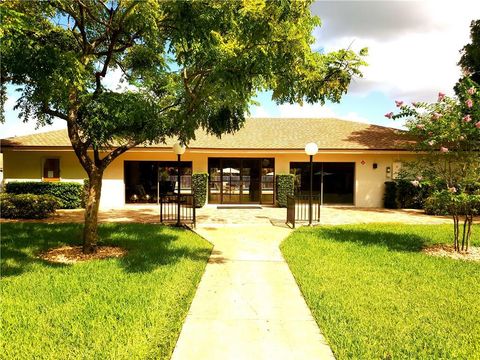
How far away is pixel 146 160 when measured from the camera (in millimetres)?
18875

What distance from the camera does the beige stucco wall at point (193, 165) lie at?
59.7 ft

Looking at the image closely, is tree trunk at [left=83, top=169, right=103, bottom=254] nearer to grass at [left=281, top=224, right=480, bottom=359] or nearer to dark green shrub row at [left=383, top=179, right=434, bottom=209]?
grass at [left=281, top=224, right=480, bottom=359]

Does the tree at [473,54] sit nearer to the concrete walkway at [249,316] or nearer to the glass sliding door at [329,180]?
the glass sliding door at [329,180]

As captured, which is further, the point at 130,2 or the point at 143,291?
the point at 130,2

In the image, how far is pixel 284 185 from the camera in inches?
697

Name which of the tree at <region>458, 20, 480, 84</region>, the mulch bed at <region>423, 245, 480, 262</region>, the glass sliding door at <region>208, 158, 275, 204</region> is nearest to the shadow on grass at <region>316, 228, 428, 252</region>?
the mulch bed at <region>423, 245, 480, 262</region>

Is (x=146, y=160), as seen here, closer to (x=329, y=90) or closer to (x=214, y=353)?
(x=329, y=90)

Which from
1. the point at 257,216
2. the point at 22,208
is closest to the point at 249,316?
the point at 257,216

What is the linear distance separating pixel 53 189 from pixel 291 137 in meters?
13.4

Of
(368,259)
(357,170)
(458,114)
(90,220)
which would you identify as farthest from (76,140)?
(357,170)

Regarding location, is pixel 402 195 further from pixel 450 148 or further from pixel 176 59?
pixel 176 59

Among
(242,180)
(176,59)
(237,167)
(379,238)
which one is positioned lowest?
(379,238)

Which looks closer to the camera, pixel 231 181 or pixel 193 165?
pixel 193 165

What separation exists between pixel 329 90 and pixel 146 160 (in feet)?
44.3
